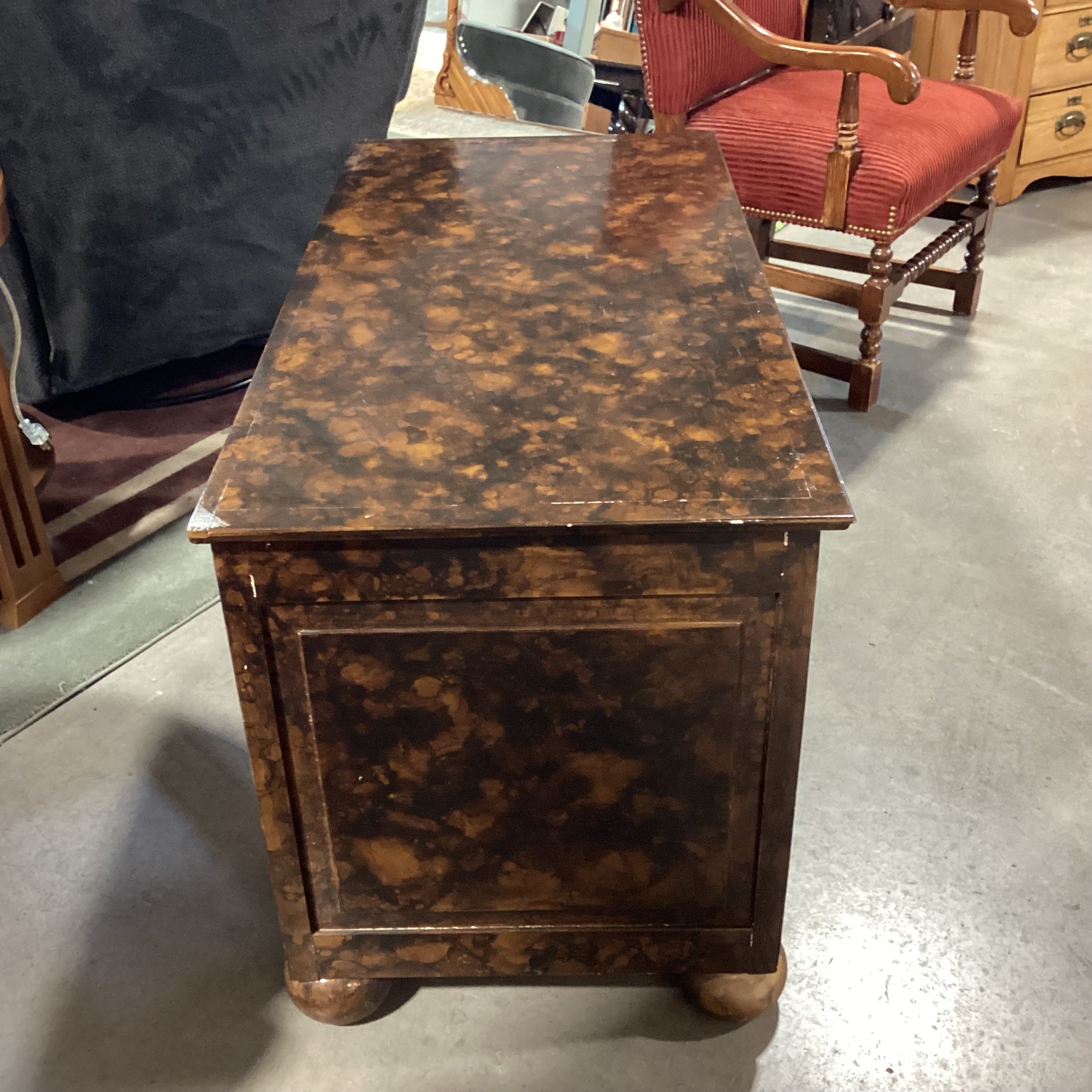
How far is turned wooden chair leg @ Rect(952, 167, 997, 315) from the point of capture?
7.16ft

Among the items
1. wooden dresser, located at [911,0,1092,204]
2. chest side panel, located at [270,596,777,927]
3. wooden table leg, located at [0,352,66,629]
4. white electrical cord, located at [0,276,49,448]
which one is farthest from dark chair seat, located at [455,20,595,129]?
chest side panel, located at [270,596,777,927]

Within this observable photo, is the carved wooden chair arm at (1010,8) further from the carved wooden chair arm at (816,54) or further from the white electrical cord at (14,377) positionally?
the white electrical cord at (14,377)

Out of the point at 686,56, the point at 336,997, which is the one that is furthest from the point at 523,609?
the point at 686,56

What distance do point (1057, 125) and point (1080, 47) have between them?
0.65 feet

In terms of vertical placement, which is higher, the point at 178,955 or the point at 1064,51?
the point at 1064,51

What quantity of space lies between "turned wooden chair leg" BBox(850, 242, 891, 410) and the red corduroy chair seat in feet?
0.24

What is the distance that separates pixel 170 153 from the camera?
70.3 inches

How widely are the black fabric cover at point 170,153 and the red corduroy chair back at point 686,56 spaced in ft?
1.51

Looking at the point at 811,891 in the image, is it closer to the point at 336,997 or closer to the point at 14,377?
the point at 336,997

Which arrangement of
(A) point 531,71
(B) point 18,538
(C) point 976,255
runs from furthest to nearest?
(A) point 531,71 < (C) point 976,255 < (B) point 18,538

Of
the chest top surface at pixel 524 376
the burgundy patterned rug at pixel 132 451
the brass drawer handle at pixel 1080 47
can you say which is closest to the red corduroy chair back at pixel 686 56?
the chest top surface at pixel 524 376

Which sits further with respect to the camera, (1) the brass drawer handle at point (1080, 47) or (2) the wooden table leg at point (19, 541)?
(1) the brass drawer handle at point (1080, 47)

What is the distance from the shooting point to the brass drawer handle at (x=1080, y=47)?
8.95 ft

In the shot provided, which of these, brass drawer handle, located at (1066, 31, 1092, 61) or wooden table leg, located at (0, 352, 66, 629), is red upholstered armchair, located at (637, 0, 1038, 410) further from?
wooden table leg, located at (0, 352, 66, 629)
